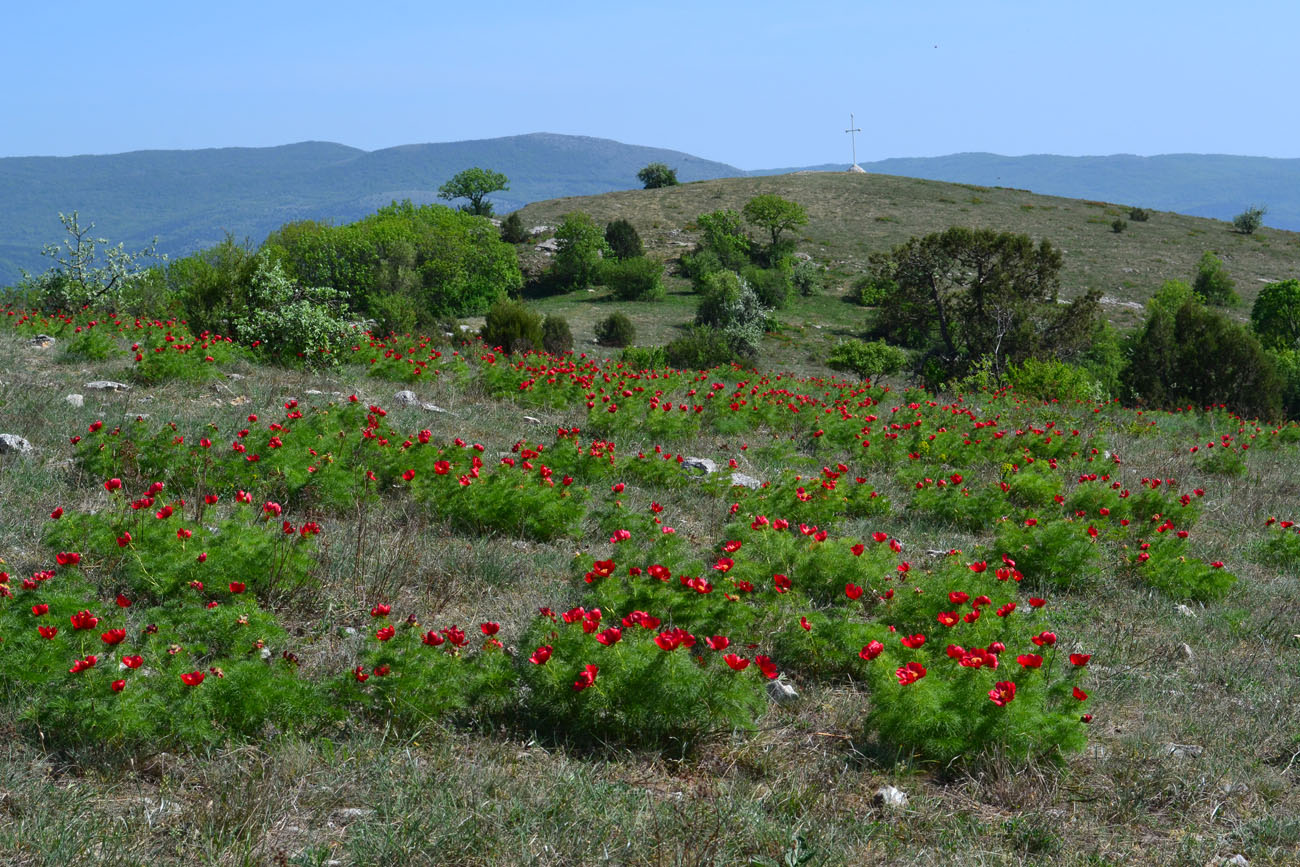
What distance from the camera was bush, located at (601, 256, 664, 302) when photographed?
4328 centimetres

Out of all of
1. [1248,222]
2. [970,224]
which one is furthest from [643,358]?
[1248,222]

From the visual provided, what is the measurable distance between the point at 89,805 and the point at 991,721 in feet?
10.7

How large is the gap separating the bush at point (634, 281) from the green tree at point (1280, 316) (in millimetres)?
26692

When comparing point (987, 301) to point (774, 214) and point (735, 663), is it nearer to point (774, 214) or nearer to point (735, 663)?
point (774, 214)

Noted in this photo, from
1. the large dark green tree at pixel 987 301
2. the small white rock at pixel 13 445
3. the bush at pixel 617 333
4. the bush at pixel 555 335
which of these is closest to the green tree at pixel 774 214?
the large dark green tree at pixel 987 301

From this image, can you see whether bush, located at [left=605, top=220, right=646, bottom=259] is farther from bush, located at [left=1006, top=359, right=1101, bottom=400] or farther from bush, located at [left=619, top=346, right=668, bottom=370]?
bush, located at [left=1006, top=359, right=1101, bottom=400]

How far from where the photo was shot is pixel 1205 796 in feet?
10.7

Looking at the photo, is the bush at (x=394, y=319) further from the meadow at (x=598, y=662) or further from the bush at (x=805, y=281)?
the bush at (x=805, y=281)

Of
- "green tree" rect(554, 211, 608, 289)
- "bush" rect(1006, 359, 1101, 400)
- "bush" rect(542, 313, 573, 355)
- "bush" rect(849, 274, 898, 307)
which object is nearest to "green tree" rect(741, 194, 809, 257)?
"bush" rect(849, 274, 898, 307)

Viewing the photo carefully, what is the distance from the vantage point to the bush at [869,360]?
31688 mm

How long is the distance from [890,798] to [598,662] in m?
1.21

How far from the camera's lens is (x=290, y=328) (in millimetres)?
11719

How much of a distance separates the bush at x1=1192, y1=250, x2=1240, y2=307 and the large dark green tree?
788 inches

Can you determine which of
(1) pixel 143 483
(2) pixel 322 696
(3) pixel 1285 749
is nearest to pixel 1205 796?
(3) pixel 1285 749
